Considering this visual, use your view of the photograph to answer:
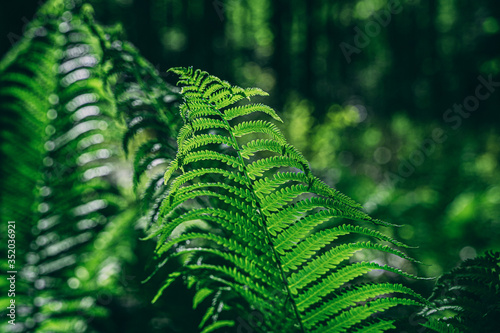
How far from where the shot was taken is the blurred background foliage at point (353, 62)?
5227 millimetres

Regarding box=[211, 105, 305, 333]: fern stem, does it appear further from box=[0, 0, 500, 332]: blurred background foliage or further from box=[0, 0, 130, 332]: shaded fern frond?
box=[0, 0, 500, 332]: blurred background foliage

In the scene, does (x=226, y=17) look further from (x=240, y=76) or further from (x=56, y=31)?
(x=56, y=31)

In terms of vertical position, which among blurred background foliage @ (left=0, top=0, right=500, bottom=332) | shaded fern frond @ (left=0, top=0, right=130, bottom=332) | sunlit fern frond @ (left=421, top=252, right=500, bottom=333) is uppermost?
blurred background foliage @ (left=0, top=0, right=500, bottom=332)

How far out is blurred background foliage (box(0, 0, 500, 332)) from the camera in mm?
5227

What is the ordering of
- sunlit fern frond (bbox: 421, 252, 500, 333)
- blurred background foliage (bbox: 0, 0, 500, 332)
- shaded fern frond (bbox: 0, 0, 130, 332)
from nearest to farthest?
1. sunlit fern frond (bbox: 421, 252, 500, 333)
2. shaded fern frond (bbox: 0, 0, 130, 332)
3. blurred background foliage (bbox: 0, 0, 500, 332)

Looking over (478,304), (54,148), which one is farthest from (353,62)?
(478,304)

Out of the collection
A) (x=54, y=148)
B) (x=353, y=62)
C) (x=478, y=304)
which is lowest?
(x=478, y=304)

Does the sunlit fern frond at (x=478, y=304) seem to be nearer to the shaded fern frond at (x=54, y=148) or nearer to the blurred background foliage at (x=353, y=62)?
the shaded fern frond at (x=54, y=148)

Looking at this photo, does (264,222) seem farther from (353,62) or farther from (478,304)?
(353,62)

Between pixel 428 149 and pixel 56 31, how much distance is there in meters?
5.05

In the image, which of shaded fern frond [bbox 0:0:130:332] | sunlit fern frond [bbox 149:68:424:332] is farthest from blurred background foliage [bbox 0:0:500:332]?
sunlit fern frond [bbox 149:68:424:332]

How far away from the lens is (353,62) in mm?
7793

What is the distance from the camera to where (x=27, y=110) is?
117 cm

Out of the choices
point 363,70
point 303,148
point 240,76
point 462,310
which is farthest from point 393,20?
point 462,310
